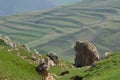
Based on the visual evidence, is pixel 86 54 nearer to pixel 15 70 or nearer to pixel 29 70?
pixel 29 70

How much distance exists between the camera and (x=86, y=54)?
9538cm

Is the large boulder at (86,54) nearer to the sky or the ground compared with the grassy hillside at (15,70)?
nearer to the ground

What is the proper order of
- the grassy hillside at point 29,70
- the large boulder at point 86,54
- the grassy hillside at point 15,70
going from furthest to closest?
the large boulder at point 86,54, the grassy hillside at point 15,70, the grassy hillside at point 29,70

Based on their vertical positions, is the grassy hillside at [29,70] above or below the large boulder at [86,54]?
above

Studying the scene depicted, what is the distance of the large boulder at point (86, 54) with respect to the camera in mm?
93812

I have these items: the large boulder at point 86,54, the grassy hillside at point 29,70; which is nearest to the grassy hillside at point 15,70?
the grassy hillside at point 29,70

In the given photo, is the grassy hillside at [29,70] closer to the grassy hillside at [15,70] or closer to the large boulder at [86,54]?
the grassy hillside at [15,70]

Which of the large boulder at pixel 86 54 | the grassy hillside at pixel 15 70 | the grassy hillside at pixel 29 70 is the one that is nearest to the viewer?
the grassy hillside at pixel 29 70

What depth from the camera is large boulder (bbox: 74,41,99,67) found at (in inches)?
3693

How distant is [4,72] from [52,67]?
1266 inches

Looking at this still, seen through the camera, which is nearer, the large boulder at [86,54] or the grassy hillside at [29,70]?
the grassy hillside at [29,70]

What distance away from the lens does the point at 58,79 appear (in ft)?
186

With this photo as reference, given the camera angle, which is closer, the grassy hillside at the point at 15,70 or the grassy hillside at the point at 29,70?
the grassy hillside at the point at 29,70

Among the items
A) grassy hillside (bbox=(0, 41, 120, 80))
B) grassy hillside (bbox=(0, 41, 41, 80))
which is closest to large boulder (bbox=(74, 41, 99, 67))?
grassy hillside (bbox=(0, 41, 120, 80))
